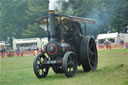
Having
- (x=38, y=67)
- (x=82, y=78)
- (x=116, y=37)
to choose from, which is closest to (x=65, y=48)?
(x=38, y=67)

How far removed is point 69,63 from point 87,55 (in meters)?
1.24

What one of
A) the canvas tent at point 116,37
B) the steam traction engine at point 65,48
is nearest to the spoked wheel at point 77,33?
the steam traction engine at point 65,48

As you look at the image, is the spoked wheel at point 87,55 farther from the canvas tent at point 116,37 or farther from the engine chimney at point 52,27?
the canvas tent at point 116,37

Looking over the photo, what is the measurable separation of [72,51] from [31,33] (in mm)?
43133

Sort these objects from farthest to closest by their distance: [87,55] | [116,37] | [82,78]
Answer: [116,37], [87,55], [82,78]

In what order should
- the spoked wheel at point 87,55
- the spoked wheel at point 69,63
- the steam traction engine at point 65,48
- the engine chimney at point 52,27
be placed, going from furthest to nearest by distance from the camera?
the spoked wheel at point 87,55
the engine chimney at point 52,27
the steam traction engine at point 65,48
the spoked wheel at point 69,63

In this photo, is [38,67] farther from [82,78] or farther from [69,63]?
[82,78]

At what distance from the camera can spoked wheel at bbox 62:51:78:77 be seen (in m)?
9.12

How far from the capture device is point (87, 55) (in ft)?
34.6

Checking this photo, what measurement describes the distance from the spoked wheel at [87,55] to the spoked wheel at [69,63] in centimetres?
65

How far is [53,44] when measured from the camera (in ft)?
31.9

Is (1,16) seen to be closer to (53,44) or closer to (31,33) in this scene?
(31,33)

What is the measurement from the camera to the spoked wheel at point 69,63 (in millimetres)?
9125

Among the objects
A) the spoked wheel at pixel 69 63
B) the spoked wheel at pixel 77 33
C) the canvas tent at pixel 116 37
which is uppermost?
the spoked wheel at pixel 77 33
